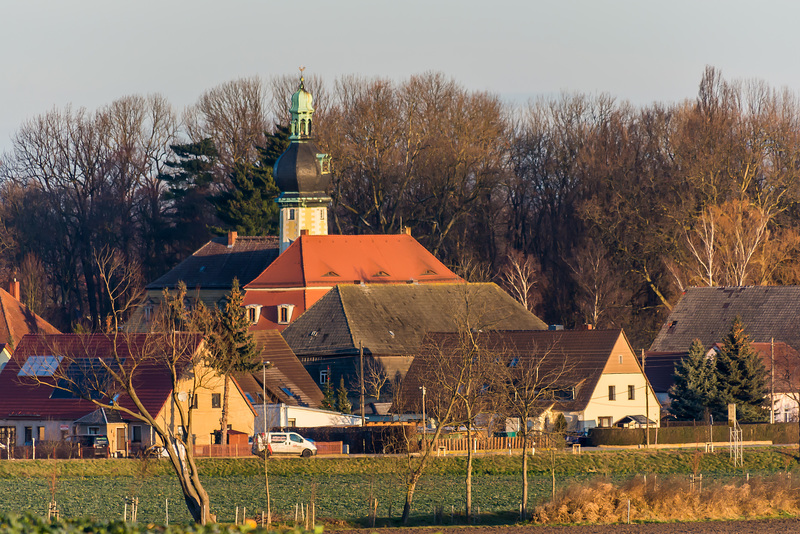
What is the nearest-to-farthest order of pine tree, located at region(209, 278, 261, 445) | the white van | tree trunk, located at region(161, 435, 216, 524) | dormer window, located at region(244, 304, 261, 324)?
tree trunk, located at region(161, 435, 216, 524) < the white van < pine tree, located at region(209, 278, 261, 445) < dormer window, located at region(244, 304, 261, 324)

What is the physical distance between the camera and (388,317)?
240 ft

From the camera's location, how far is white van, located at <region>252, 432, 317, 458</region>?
165 feet

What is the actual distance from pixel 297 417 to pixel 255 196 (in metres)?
39.7

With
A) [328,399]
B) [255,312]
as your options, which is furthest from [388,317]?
[328,399]

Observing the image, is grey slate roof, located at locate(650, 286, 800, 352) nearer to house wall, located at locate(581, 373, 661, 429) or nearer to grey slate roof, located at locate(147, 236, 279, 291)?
house wall, located at locate(581, 373, 661, 429)

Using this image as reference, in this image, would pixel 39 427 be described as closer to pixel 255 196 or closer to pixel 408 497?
pixel 408 497

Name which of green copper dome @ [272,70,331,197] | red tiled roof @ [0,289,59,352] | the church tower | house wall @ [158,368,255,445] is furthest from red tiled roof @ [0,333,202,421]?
green copper dome @ [272,70,331,197]

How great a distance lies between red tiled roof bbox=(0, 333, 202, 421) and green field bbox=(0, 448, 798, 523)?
492 centimetres

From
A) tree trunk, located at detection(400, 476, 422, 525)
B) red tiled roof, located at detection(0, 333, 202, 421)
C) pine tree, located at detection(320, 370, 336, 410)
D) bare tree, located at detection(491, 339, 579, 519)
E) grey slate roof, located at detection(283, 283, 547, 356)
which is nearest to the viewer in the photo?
tree trunk, located at detection(400, 476, 422, 525)

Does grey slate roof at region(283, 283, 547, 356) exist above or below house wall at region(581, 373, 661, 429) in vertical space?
above

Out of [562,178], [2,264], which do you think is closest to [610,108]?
[562,178]

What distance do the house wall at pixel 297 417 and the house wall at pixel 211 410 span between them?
117 centimetres

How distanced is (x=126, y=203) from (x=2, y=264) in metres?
8.78

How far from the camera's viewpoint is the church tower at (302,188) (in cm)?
8888
